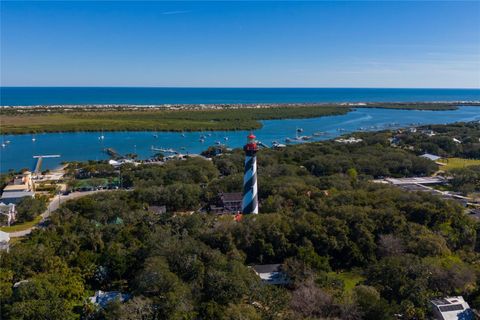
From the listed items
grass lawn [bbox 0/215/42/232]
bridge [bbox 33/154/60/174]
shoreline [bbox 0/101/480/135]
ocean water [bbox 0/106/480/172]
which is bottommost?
grass lawn [bbox 0/215/42/232]

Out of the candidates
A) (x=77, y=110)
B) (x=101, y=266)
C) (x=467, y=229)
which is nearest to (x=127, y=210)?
(x=101, y=266)

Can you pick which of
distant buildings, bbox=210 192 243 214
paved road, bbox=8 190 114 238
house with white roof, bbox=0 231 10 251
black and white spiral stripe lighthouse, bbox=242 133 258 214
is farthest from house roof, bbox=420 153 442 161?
house with white roof, bbox=0 231 10 251

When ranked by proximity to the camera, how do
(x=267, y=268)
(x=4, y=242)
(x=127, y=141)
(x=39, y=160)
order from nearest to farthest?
1. (x=267, y=268)
2. (x=4, y=242)
3. (x=39, y=160)
4. (x=127, y=141)

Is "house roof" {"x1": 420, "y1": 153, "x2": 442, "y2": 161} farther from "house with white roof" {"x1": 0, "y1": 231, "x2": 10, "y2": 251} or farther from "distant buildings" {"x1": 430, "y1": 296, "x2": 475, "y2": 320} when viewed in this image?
"house with white roof" {"x1": 0, "y1": 231, "x2": 10, "y2": 251}

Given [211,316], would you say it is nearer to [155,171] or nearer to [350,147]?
[155,171]

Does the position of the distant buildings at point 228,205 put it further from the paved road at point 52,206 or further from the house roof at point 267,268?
the paved road at point 52,206

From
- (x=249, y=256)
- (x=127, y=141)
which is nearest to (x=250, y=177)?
(x=249, y=256)

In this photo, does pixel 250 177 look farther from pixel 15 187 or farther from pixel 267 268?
pixel 15 187
